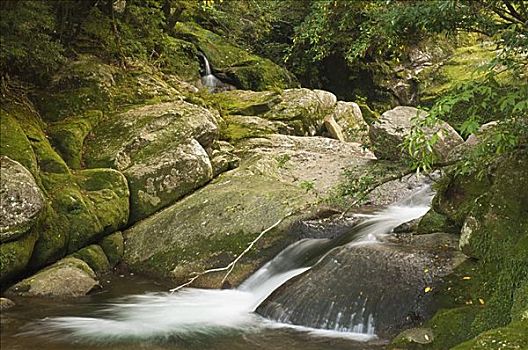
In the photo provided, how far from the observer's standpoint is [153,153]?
A: 925 cm

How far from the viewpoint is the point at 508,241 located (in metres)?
4.84

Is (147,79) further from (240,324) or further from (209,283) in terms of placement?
(240,324)

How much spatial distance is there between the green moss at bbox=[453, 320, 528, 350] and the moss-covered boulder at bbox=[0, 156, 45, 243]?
552 cm

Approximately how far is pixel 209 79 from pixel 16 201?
1039 centimetres

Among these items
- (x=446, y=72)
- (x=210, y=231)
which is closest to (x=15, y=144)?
(x=210, y=231)

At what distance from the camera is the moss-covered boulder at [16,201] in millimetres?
6570

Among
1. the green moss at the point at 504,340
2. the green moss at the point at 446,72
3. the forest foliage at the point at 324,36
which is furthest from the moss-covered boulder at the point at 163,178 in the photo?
the green moss at the point at 446,72

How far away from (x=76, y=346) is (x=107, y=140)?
4.93 metres

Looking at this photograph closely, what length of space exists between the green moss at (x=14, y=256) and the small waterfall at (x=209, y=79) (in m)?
10.1

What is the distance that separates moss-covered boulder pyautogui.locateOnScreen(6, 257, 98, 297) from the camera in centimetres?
663

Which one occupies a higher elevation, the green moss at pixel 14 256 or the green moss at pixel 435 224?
the green moss at pixel 435 224

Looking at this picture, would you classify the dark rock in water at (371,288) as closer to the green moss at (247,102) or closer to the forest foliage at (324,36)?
the forest foliage at (324,36)

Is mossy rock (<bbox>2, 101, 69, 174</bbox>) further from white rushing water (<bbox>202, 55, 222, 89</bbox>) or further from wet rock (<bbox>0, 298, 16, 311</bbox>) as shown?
white rushing water (<bbox>202, 55, 222, 89</bbox>)

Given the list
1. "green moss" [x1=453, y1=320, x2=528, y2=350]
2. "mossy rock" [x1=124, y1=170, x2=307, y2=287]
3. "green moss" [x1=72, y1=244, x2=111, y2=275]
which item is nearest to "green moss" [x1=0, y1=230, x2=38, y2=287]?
"green moss" [x1=72, y1=244, x2=111, y2=275]
